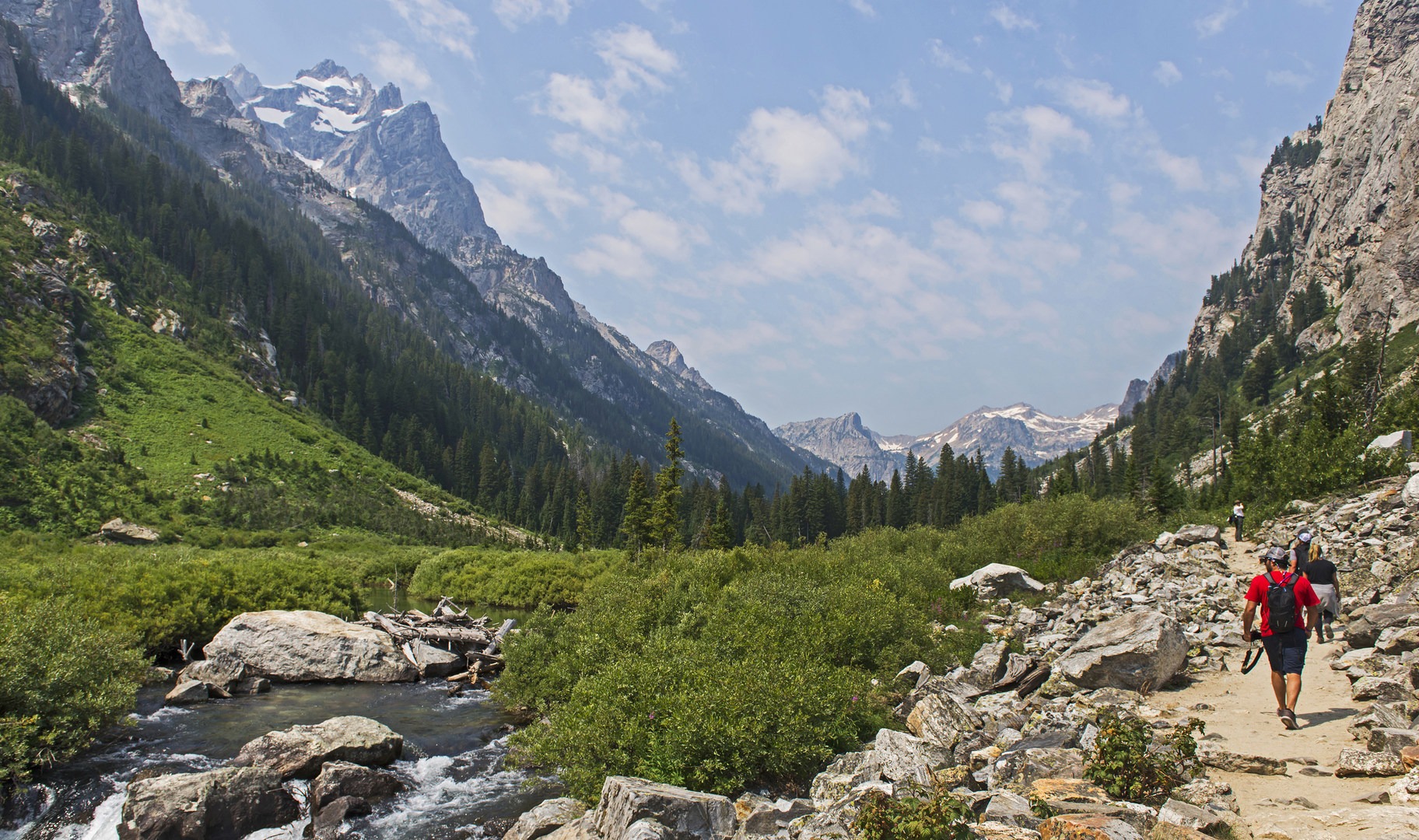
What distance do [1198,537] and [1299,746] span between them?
30.0 m

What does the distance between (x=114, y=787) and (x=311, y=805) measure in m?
5.31

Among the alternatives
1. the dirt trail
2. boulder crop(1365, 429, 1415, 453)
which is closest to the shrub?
the dirt trail

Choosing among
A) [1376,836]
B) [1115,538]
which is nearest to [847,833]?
[1376,836]

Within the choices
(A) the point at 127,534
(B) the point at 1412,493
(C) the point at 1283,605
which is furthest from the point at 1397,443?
(A) the point at 127,534

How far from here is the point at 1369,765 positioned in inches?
358

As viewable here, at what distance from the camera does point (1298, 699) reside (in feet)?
44.6

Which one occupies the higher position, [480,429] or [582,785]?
[480,429]

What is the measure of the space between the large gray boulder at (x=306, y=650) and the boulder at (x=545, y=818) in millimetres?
19966

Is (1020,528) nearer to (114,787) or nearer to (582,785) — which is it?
(582,785)

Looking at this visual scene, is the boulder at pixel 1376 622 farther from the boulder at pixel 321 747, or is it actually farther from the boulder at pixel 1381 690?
the boulder at pixel 321 747

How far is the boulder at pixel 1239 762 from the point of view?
32.9 ft

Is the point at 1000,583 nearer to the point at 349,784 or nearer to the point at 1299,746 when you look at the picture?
the point at 1299,746

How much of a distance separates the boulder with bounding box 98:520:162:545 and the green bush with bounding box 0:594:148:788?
1701 inches

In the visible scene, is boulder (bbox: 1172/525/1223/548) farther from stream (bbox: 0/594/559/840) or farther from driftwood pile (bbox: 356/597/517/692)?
driftwood pile (bbox: 356/597/517/692)
